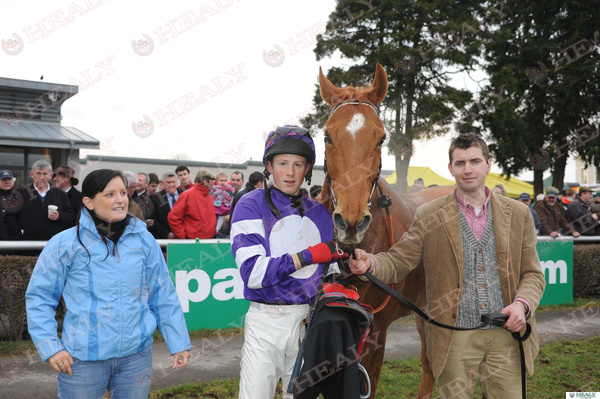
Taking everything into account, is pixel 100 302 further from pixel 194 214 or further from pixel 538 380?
pixel 538 380

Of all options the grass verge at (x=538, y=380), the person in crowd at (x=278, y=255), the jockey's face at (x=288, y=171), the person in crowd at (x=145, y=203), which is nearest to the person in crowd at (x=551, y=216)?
the grass verge at (x=538, y=380)

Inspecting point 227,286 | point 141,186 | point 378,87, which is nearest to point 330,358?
point 378,87

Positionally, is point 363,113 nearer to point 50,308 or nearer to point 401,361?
point 50,308

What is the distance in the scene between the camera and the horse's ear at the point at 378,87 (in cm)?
274

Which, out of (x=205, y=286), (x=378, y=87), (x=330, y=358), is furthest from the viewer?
(x=205, y=286)

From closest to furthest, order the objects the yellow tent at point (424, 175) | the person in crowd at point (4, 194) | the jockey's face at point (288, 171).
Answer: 1. the jockey's face at point (288, 171)
2. the person in crowd at point (4, 194)
3. the yellow tent at point (424, 175)

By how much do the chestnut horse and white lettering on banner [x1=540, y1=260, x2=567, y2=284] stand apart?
5.98 meters

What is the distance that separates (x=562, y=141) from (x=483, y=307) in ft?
72.1

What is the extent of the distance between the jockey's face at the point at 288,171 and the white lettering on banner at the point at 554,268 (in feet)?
23.4

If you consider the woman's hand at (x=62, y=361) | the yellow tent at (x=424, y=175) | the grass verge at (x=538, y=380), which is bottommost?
the grass verge at (x=538, y=380)

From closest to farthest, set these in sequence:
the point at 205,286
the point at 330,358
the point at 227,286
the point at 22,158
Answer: the point at 330,358 → the point at 205,286 → the point at 227,286 → the point at 22,158

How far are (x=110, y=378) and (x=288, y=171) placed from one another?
1.40 m

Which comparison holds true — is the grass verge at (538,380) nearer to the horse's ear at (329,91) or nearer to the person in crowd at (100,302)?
the person in crowd at (100,302)

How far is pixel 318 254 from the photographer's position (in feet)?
6.88
